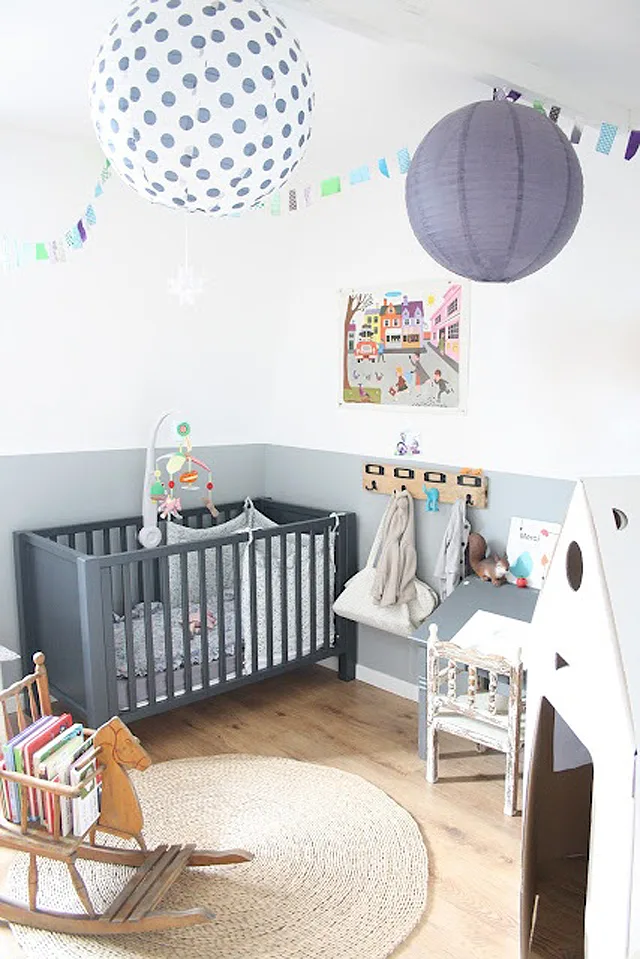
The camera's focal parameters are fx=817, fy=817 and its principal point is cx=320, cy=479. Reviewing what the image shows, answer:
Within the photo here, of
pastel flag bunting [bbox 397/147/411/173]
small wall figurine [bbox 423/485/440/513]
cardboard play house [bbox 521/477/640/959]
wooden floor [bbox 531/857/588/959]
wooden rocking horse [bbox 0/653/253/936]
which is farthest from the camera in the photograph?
small wall figurine [bbox 423/485/440/513]

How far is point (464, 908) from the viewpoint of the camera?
2.12 meters

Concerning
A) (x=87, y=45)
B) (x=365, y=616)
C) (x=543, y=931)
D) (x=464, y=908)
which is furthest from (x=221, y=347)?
(x=543, y=931)

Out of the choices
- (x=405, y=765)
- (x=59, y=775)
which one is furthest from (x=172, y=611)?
(x=59, y=775)

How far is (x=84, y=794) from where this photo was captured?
6.34 feet

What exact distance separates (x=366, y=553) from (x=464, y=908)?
1664mm

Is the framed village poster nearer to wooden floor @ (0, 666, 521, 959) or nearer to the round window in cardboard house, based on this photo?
wooden floor @ (0, 666, 521, 959)

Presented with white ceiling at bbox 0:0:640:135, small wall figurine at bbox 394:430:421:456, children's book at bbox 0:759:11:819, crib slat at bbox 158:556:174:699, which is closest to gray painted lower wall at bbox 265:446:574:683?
small wall figurine at bbox 394:430:421:456

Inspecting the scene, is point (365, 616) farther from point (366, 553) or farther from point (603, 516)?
point (603, 516)

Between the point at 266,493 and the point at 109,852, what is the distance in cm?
213

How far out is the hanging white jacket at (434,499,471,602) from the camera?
3.09 metres

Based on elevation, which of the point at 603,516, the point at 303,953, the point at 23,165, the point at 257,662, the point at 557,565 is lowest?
the point at 303,953

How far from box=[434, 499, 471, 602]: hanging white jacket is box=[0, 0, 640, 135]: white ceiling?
4.71 ft

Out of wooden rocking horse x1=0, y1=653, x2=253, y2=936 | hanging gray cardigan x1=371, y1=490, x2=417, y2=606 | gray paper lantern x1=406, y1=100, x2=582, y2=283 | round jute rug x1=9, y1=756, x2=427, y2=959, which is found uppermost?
gray paper lantern x1=406, y1=100, x2=582, y2=283

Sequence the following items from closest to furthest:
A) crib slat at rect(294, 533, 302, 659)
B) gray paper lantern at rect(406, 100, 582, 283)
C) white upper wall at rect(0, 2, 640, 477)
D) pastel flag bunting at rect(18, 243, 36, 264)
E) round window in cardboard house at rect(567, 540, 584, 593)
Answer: round window in cardboard house at rect(567, 540, 584, 593) → gray paper lantern at rect(406, 100, 582, 283) → white upper wall at rect(0, 2, 640, 477) → pastel flag bunting at rect(18, 243, 36, 264) → crib slat at rect(294, 533, 302, 659)
